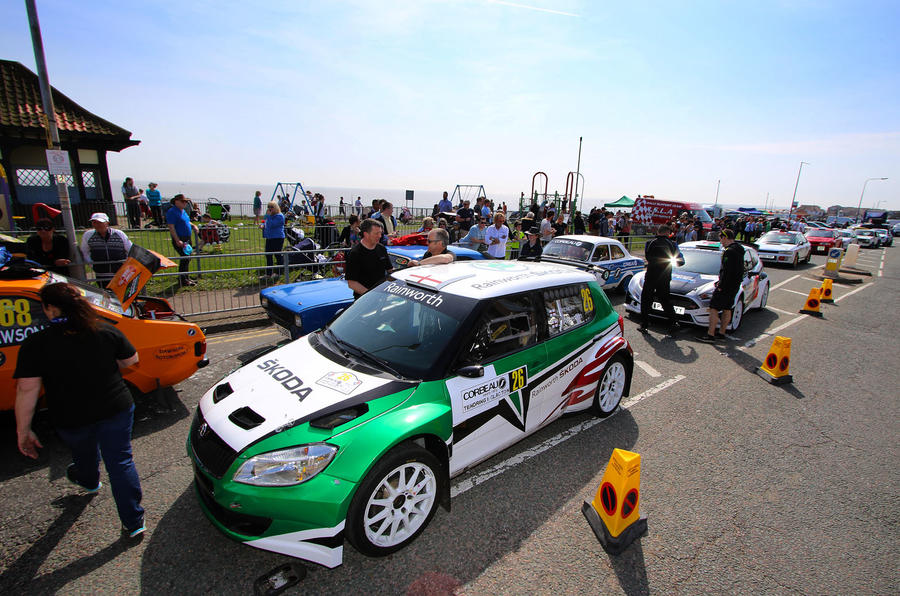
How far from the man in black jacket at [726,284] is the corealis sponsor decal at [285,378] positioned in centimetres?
751

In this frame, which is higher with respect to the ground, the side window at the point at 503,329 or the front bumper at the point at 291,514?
the side window at the point at 503,329

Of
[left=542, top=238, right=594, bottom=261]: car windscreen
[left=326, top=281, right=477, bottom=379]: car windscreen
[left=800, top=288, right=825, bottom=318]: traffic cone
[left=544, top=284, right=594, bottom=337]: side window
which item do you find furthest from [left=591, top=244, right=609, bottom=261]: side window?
[left=326, top=281, right=477, bottom=379]: car windscreen

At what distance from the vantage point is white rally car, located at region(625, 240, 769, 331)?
816cm

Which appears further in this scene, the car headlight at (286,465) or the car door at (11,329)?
the car door at (11,329)

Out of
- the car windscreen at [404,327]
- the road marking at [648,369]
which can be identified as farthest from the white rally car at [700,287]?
the car windscreen at [404,327]

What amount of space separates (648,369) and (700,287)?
3.10 meters

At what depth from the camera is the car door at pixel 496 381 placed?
313 cm

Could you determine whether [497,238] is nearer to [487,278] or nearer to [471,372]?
[487,278]

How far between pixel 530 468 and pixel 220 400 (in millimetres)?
2585

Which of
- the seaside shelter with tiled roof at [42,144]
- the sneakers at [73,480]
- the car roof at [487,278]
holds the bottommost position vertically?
the sneakers at [73,480]

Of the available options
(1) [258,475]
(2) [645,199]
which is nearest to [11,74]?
(1) [258,475]

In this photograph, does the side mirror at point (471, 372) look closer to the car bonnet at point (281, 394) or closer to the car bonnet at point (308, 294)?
the car bonnet at point (281, 394)

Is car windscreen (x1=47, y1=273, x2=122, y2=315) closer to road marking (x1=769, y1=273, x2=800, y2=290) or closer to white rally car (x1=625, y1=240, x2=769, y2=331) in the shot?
white rally car (x1=625, y1=240, x2=769, y2=331)

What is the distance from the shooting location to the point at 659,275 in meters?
7.96
